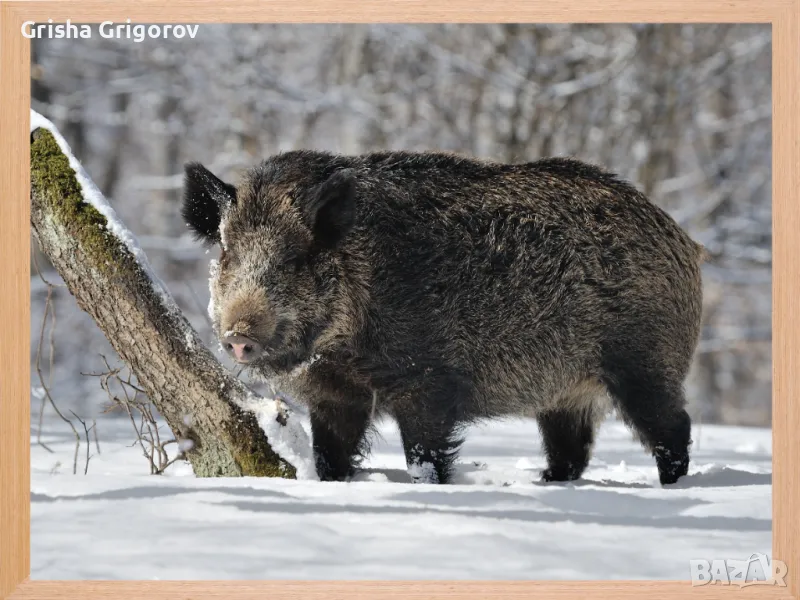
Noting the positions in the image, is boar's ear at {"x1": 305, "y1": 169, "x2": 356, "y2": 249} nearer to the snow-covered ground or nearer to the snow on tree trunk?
the snow on tree trunk

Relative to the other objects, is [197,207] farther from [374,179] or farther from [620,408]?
[620,408]

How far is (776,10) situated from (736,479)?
210 centimetres

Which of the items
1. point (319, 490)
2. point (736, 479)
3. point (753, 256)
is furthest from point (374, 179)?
point (753, 256)

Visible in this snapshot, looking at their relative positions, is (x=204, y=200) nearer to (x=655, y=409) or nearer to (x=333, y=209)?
(x=333, y=209)

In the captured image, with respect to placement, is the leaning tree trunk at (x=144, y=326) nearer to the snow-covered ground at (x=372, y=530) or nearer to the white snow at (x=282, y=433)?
the white snow at (x=282, y=433)

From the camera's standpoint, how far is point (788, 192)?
3746 millimetres

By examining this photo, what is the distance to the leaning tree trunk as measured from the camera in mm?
4066

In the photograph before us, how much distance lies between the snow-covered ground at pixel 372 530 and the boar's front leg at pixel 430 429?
60cm

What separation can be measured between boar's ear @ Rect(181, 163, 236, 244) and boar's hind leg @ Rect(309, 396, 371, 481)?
984 mm

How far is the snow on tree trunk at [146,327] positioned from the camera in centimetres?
407

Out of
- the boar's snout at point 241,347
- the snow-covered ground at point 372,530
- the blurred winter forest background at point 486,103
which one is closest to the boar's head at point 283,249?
the boar's snout at point 241,347

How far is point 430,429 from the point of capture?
4.19 m
